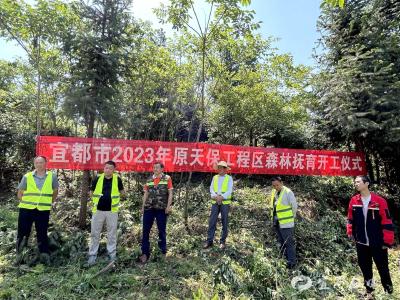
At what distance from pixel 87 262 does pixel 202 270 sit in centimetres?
176

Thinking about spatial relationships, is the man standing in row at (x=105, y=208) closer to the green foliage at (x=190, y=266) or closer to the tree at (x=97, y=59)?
the green foliage at (x=190, y=266)

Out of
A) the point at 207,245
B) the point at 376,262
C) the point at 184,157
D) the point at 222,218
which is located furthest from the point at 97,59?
the point at 376,262

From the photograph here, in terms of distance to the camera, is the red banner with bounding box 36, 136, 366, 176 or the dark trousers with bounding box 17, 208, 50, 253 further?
the red banner with bounding box 36, 136, 366, 176

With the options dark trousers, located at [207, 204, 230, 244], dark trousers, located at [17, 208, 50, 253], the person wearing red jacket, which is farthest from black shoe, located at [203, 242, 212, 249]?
dark trousers, located at [17, 208, 50, 253]

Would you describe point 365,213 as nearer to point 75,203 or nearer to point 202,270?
point 202,270

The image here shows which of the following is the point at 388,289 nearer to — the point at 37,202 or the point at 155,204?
the point at 155,204

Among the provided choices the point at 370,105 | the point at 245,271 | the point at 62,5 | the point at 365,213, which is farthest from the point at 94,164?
Result: the point at 370,105

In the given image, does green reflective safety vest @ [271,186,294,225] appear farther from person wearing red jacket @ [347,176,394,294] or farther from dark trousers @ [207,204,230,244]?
person wearing red jacket @ [347,176,394,294]

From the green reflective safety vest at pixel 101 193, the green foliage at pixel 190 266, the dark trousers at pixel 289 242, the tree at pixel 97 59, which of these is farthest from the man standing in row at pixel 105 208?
the dark trousers at pixel 289 242

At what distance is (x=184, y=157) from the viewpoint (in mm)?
7203

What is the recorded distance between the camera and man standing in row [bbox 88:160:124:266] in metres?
4.68

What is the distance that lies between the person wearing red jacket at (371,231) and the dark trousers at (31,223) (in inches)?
177

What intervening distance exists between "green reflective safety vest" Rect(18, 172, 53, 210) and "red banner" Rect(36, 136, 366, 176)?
1171mm

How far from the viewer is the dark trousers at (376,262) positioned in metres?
3.89
